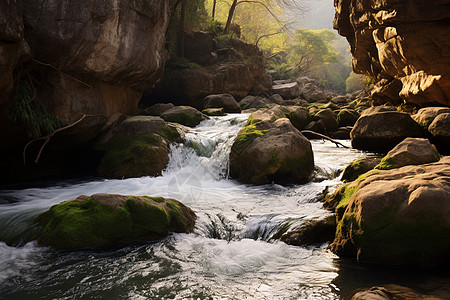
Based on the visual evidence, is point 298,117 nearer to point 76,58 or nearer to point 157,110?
point 157,110

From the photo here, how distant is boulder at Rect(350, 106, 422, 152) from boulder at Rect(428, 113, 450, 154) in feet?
1.39

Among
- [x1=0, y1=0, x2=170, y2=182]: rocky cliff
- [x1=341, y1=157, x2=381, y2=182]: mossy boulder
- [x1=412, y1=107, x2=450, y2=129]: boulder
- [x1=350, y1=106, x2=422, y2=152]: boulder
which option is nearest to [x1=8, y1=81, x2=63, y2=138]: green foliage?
[x1=0, y1=0, x2=170, y2=182]: rocky cliff

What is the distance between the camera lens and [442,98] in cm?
1145

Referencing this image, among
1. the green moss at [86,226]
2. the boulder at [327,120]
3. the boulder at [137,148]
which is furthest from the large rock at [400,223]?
the boulder at [327,120]

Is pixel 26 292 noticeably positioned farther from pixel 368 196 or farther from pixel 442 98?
pixel 442 98

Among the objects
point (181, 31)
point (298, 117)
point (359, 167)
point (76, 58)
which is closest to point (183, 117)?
point (298, 117)

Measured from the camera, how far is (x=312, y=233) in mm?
5047

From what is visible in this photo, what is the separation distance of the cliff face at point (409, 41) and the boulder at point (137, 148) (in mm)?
7240

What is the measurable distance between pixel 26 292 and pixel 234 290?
2.16 m

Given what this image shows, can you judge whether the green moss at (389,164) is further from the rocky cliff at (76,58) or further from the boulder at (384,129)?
the rocky cliff at (76,58)

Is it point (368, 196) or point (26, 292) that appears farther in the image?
point (368, 196)

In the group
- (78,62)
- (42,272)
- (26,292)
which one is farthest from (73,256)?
(78,62)

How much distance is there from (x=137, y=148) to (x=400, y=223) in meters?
6.92

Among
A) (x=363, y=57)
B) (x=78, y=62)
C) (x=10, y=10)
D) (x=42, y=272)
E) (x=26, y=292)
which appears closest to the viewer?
(x=26, y=292)
